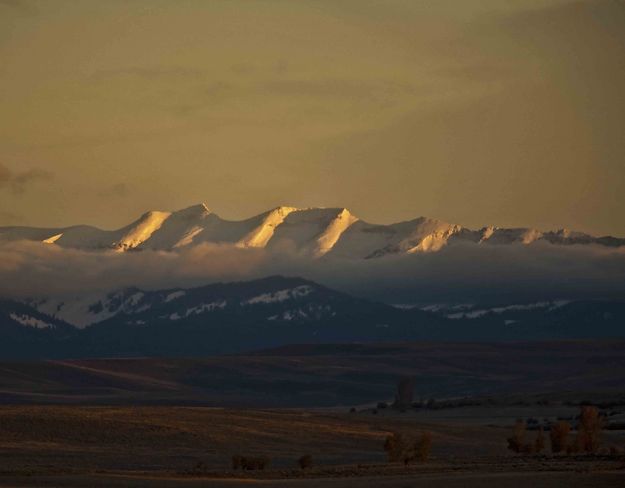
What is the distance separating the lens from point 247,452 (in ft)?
270

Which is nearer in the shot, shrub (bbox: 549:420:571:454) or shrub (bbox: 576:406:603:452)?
shrub (bbox: 576:406:603:452)

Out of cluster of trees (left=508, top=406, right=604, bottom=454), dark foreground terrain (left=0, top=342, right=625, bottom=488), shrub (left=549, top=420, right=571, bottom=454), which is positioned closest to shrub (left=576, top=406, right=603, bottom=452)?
cluster of trees (left=508, top=406, right=604, bottom=454)

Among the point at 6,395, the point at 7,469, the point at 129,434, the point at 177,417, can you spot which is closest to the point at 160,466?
the point at 7,469

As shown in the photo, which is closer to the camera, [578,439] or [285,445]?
[578,439]

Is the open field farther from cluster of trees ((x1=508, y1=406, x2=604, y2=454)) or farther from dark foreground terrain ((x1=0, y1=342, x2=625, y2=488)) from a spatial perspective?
cluster of trees ((x1=508, y1=406, x2=604, y2=454))

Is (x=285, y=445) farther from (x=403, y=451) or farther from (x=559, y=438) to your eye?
(x=559, y=438)

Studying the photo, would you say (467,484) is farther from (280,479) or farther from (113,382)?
(113,382)

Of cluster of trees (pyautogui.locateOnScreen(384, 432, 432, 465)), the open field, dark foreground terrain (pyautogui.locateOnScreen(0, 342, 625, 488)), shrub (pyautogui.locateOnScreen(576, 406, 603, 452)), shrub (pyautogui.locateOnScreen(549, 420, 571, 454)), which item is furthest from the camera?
shrub (pyautogui.locateOnScreen(549, 420, 571, 454))

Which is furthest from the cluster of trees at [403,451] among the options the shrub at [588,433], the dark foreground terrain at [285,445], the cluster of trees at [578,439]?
the shrub at [588,433]

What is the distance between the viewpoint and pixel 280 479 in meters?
59.6

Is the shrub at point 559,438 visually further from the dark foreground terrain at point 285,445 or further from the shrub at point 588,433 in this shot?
the dark foreground terrain at point 285,445

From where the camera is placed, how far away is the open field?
56.9m

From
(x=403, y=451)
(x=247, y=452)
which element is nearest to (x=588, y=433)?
(x=403, y=451)

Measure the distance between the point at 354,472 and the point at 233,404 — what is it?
341ft
